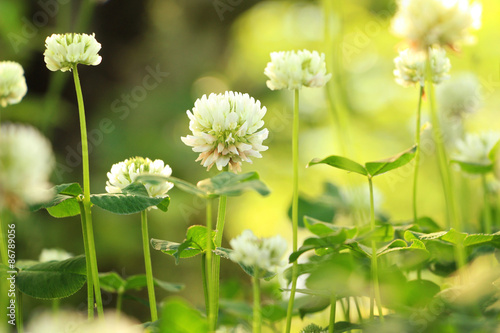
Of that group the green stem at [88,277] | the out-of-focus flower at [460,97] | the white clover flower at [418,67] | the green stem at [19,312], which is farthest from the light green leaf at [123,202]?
the out-of-focus flower at [460,97]

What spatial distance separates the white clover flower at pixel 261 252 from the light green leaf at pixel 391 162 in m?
0.20

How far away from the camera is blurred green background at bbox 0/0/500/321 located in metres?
2.03

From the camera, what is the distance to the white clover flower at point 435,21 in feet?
1.75

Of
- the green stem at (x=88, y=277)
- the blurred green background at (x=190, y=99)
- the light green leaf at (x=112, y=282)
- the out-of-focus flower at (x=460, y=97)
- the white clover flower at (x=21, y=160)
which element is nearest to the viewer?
the white clover flower at (x=21, y=160)

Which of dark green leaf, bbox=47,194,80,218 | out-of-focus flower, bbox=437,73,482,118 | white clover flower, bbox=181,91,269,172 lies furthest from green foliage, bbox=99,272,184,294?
out-of-focus flower, bbox=437,73,482,118

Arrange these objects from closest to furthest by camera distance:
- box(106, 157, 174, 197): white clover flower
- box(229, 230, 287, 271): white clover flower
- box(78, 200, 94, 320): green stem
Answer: box(229, 230, 287, 271): white clover flower → box(78, 200, 94, 320): green stem → box(106, 157, 174, 197): white clover flower

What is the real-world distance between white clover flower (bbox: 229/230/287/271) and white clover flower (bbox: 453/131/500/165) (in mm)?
703

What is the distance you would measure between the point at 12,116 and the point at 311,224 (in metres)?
1.65

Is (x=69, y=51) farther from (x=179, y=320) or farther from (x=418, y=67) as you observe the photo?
(x=418, y=67)

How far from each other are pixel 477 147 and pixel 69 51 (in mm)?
831

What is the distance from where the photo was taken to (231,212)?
396 cm

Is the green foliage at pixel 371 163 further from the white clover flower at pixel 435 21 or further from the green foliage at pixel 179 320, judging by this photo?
the green foliage at pixel 179 320

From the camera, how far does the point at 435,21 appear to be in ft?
1.77

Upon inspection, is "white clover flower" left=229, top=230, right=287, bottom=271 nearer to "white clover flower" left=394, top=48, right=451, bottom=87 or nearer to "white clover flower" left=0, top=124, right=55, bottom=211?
"white clover flower" left=0, top=124, right=55, bottom=211
